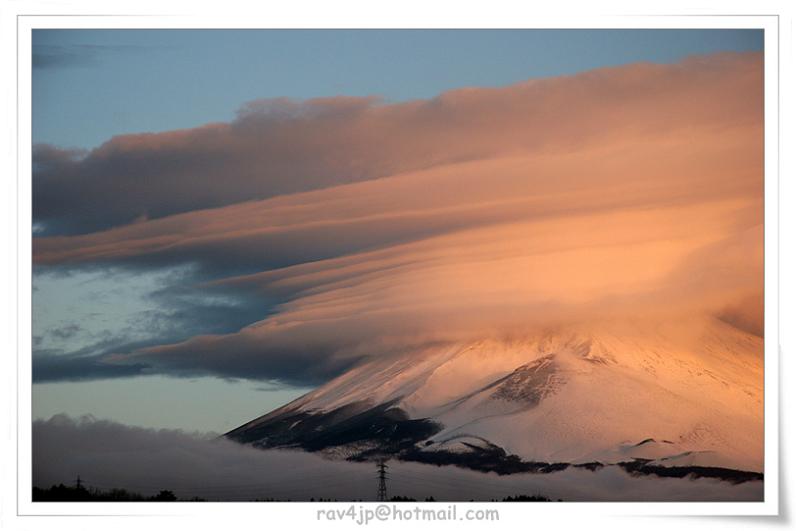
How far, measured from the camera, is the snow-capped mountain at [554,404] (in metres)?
5.61

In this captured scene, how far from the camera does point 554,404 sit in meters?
5.75

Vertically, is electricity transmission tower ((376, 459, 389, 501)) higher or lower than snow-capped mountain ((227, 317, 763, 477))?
lower

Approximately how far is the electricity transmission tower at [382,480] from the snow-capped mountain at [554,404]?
7 cm

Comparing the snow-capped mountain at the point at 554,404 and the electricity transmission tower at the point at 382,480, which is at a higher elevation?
the snow-capped mountain at the point at 554,404

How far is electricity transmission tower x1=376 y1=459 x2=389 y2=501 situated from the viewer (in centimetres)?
561

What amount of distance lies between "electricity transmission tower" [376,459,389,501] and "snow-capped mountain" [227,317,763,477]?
0.24 ft

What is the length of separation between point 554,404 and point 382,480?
103cm

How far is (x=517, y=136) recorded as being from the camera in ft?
19.1

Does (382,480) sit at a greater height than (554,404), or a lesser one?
lesser

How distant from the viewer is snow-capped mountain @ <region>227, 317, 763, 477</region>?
561cm

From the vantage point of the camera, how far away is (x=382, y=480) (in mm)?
5660
